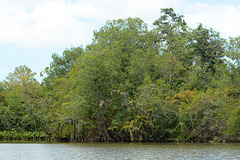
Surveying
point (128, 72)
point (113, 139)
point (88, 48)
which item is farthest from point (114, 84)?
point (88, 48)

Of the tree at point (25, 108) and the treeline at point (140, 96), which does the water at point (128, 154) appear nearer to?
the treeline at point (140, 96)

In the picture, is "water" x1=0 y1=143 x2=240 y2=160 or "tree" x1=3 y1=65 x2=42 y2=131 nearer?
"water" x1=0 y1=143 x2=240 y2=160

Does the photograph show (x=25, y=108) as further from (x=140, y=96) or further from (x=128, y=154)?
(x=128, y=154)

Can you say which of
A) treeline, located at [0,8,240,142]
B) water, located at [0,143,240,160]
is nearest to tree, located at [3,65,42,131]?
treeline, located at [0,8,240,142]

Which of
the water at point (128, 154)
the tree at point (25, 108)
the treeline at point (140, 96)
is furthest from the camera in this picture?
the tree at point (25, 108)

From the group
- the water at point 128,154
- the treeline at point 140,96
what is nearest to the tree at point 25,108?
the treeline at point 140,96

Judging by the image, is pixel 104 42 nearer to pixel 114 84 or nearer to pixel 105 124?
pixel 114 84

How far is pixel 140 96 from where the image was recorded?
104ft

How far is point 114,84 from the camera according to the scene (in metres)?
33.3

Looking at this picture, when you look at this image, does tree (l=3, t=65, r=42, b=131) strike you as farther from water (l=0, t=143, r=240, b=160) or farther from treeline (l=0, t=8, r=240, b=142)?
water (l=0, t=143, r=240, b=160)

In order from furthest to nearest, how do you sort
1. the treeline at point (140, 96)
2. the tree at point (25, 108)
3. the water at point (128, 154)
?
the tree at point (25, 108) → the treeline at point (140, 96) → the water at point (128, 154)

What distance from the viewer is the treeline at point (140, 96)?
30.6m

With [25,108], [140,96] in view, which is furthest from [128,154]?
[25,108]

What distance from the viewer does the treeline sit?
3062cm
